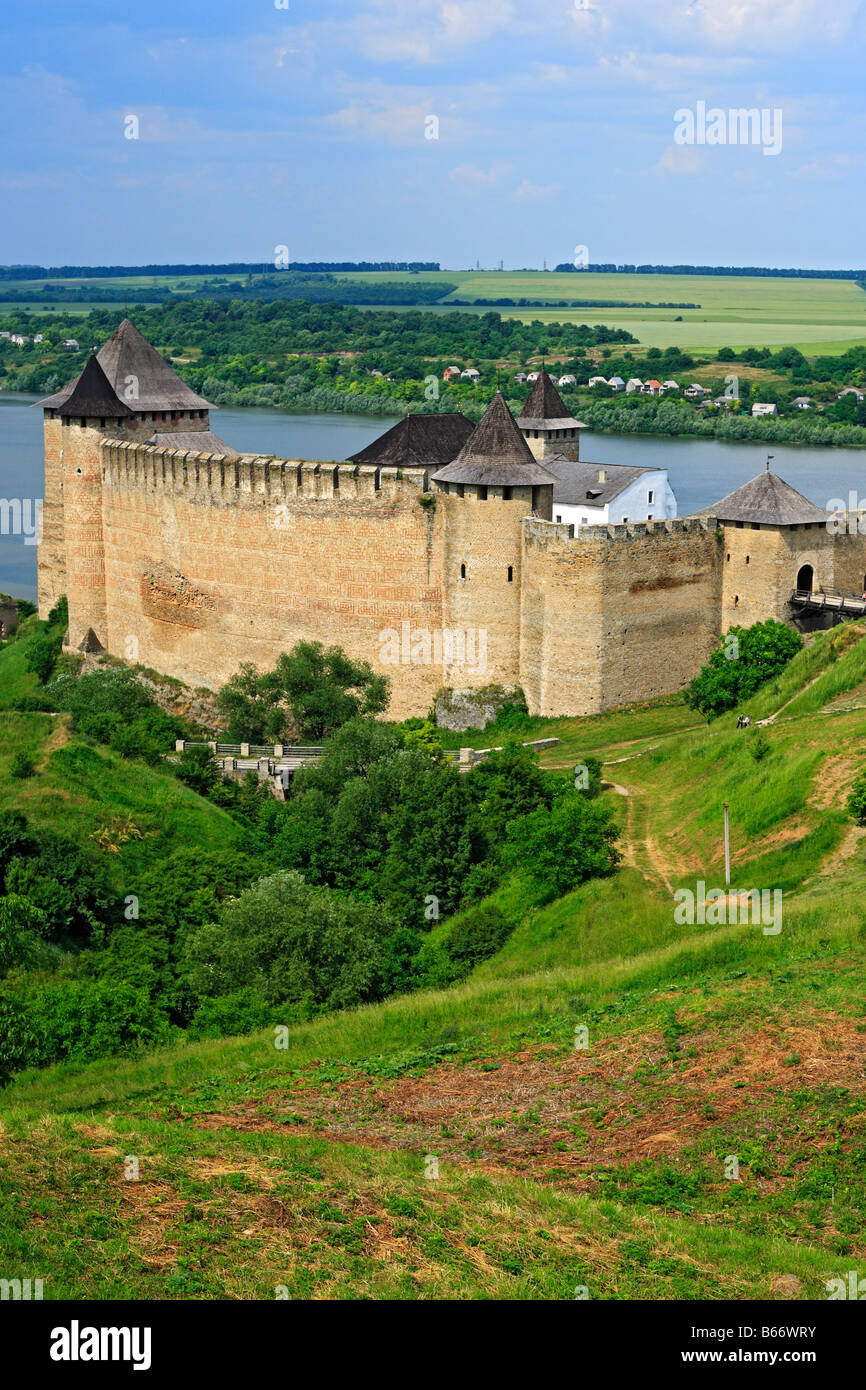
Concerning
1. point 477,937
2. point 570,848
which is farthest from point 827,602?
point 477,937

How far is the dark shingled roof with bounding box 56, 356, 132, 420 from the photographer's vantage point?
86.7ft

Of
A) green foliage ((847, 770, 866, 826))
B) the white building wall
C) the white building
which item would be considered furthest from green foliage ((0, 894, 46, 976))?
the white building

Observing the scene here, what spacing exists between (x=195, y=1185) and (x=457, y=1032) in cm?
319

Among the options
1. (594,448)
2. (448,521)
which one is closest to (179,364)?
(594,448)

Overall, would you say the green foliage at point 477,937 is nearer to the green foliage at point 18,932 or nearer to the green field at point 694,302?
the green foliage at point 18,932

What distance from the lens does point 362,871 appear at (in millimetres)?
17625

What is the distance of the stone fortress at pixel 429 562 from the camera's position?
20.4 meters

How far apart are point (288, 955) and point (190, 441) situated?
48.7 feet

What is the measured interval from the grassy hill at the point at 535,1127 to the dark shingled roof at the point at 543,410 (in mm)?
15663

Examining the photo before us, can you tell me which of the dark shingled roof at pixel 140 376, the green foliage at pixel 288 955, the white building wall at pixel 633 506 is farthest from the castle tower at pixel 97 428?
the green foliage at pixel 288 955

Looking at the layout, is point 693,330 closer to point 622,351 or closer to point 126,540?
point 622,351

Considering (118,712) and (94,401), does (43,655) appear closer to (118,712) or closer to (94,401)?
(94,401)

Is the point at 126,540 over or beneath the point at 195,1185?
over

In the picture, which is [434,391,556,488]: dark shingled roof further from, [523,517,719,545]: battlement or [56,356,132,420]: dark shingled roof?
[56,356,132,420]: dark shingled roof
